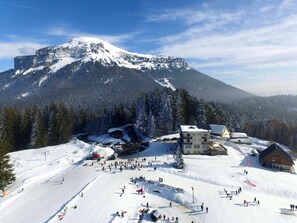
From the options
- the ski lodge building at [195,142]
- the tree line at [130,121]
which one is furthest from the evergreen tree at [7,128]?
the ski lodge building at [195,142]

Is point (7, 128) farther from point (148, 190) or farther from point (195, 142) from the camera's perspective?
point (195, 142)

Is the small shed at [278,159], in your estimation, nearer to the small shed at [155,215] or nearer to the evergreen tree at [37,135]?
the small shed at [155,215]

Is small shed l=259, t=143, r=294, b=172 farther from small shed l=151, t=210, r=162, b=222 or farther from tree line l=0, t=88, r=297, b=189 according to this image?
small shed l=151, t=210, r=162, b=222

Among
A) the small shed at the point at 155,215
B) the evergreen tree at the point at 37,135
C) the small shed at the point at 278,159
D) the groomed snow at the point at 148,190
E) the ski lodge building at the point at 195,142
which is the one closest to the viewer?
the small shed at the point at 155,215

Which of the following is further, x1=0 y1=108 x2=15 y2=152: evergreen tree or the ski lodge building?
x1=0 y1=108 x2=15 y2=152: evergreen tree

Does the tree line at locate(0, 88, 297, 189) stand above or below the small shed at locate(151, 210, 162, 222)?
above

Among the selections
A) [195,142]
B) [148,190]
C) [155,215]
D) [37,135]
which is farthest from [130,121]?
[155,215]

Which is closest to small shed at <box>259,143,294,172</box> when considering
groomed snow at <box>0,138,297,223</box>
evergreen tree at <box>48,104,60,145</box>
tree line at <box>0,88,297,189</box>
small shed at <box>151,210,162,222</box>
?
groomed snow at <box>0,138,297,223</box>

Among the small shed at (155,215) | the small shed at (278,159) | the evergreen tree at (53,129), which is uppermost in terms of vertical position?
the evergreen tree at (53,129)
